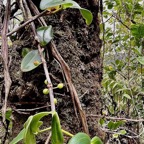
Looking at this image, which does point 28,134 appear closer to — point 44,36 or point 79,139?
point 79,139

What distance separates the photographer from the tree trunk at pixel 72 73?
50cm

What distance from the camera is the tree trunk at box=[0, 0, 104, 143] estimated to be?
1.65ft

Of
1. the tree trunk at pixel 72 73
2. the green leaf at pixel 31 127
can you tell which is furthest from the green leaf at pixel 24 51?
the green leaf at pixel 31 127

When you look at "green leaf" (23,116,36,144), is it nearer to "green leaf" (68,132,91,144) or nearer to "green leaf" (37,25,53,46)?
"green leaf" (68,132,91,144)

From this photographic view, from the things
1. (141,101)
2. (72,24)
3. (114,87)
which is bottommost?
(141,101)

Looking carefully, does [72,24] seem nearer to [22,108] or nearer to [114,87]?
[22,108]

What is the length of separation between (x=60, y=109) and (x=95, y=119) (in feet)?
0.28

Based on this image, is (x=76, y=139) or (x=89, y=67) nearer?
(x=76, y=139)

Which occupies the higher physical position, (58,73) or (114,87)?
(58,73)

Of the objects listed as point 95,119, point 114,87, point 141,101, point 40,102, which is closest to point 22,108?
point 40,102

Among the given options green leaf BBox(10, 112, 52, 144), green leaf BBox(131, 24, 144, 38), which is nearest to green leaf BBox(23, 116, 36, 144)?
green leaf BBox(10, 112, 52, 144)

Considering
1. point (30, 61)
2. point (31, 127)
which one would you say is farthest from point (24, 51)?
point (31, 127)

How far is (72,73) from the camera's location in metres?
0.53

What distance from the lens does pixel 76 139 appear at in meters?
0.30
